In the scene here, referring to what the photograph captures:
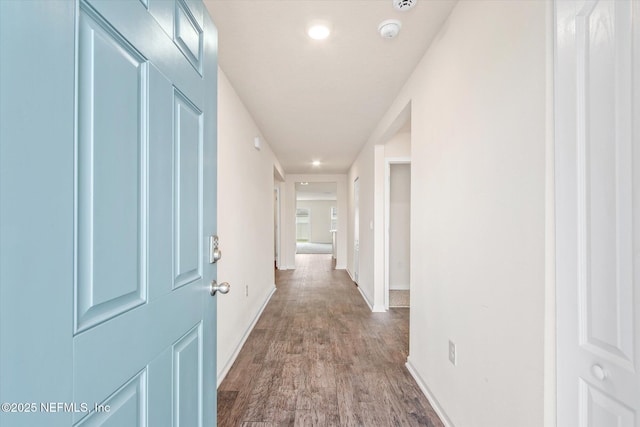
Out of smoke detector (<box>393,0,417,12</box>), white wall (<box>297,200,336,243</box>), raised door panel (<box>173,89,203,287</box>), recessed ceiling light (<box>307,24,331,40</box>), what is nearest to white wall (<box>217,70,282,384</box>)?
recessed ceiling light (<box>307,24,331,40</box>)

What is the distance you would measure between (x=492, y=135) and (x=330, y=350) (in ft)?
7.23

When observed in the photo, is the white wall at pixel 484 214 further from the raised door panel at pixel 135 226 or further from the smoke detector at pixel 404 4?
the raised door panel at pixel 135 226

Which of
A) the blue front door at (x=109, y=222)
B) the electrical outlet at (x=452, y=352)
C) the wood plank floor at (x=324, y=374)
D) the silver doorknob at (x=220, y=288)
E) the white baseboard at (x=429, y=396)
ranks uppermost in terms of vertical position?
the blue front door at (x=109, y=222)

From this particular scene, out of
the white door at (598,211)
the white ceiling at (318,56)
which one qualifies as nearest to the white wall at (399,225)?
the white ceiling at (318,56)

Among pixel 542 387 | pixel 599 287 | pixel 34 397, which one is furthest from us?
pixel 542 387

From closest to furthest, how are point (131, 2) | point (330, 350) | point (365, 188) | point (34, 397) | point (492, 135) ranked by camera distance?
1. point (34, 397)
2. point (131, 2)
3. point (492, 135)
4. point (330, 350)
5. point (365, 188)

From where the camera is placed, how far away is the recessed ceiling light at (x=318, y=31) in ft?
5.66

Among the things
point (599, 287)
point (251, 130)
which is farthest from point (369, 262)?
point (599, 287)

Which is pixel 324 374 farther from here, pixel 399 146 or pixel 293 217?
pixel 293 217

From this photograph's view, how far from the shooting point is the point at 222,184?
2279mm

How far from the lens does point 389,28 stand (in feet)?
5.59

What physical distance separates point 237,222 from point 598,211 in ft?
7.99

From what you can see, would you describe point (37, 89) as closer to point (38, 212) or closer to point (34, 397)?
point (38, 212)

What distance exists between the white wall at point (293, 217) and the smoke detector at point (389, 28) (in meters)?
5.62
